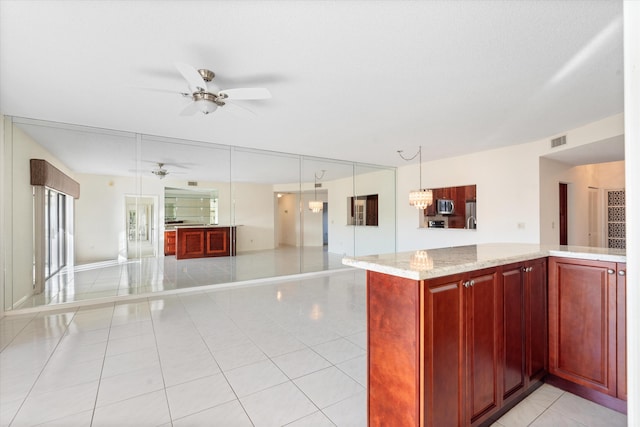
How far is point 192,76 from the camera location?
7.88 ft

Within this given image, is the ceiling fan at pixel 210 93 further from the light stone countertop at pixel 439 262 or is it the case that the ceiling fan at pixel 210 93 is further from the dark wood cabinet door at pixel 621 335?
the dark wood cabinet door at pixel 621 335

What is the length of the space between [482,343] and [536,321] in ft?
2.40

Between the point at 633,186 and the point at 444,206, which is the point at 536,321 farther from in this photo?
the point at 444,206

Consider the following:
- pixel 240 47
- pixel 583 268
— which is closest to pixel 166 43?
pixel 240 47

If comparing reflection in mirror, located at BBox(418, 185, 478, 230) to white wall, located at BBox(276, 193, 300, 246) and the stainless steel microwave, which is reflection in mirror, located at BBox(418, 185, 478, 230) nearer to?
the stainless steel microwave

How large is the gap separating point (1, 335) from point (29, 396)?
1.75 m

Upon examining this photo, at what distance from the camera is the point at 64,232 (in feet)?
18.3

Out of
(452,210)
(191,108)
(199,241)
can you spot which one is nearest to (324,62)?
(191,108)

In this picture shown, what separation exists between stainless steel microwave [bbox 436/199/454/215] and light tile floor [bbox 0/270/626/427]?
364 cm

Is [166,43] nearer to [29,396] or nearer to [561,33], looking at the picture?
[29,396]

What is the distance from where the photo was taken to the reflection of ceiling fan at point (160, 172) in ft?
18.9

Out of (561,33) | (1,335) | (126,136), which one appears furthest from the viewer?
(126,136)

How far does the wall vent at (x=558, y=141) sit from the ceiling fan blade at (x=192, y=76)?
524 cm

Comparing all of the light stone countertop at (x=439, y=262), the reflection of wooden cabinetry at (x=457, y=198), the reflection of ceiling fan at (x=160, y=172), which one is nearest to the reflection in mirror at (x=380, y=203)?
the reflection of wooden cabinetry at (x=457, y=198)
